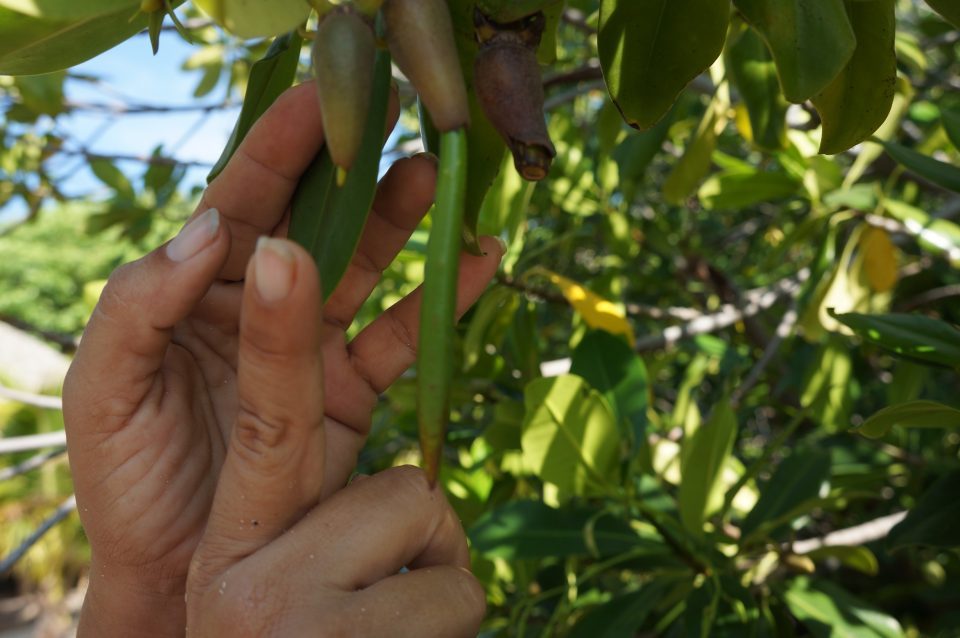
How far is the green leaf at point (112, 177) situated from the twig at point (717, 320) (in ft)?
5.14

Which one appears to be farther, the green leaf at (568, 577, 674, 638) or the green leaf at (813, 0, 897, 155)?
the green leaf at (568, 577, 674, 638)

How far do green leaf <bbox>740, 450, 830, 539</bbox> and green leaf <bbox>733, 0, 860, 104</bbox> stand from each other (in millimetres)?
824

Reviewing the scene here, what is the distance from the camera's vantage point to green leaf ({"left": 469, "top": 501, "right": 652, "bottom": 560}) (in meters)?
1.14

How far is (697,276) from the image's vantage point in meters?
2.25

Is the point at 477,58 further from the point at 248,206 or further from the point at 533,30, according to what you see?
the point at 248,206

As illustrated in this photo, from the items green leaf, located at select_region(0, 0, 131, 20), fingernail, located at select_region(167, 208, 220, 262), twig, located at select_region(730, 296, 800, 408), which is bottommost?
twig, located at select_region(730, 296, 800, 408)

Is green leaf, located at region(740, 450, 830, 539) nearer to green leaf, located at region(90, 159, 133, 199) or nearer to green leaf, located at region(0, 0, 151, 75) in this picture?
green leaf, located at region(0, 0, 151, 75)

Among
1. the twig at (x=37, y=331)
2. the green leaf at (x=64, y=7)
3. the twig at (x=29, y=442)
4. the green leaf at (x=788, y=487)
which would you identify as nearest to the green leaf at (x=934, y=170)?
the green leaf at (x=788, y=487)

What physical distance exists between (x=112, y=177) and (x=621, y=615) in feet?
6.19

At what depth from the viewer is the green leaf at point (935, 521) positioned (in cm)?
94

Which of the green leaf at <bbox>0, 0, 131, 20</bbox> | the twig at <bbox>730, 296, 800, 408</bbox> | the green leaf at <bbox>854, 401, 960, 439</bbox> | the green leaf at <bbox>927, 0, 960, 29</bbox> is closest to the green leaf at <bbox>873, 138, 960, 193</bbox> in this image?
the green leaf at <bbox>854, 401, 960, 439</bbox>

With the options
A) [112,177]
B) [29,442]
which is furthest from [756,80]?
[112,177]

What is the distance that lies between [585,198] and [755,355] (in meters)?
0.61

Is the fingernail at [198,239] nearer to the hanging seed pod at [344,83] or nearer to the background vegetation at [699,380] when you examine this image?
the hanging seed pod at [344,83]
